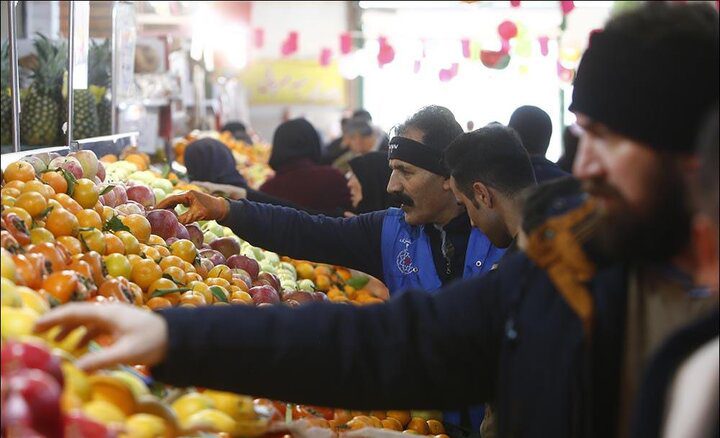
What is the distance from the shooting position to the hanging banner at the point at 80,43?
415 centimetres

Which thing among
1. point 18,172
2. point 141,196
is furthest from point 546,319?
point 141,196

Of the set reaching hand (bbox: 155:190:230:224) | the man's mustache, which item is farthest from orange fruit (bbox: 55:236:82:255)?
the man's mustache

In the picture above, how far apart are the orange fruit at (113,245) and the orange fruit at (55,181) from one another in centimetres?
25

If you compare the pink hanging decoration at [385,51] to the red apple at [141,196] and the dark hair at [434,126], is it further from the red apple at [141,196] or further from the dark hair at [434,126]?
the red apple at [141,196]

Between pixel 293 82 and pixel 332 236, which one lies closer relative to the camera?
pixel 332 236

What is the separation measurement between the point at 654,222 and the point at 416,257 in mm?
2335

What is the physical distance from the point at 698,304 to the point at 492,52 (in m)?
11.6

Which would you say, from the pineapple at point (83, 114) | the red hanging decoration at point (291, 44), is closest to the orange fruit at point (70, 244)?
the pineapple at point (83, 114)

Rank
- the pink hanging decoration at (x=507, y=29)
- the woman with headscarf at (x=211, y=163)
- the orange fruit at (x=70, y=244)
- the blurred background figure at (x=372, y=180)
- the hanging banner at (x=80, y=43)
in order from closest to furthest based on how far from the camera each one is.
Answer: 1. the orange fruit at (x=70, y=244)
2. the hanging banner at (x=80, y=43)
3. the blurred background figure at (x=372, y=180)
4. the woman with headscarf at (x=211, y=163)
5. the pink hanging decoration at (x=507, y=29)

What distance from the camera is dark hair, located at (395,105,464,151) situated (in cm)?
398

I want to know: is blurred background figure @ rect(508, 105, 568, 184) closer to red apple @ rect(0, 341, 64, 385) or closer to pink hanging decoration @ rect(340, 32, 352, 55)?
red apple @ rect(0, 341, 64, 385)

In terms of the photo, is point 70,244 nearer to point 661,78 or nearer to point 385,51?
point 661,78

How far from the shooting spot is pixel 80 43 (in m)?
4.26

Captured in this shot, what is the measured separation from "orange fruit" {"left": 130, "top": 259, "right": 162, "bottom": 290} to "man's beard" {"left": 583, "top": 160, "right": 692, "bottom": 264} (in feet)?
5.51
